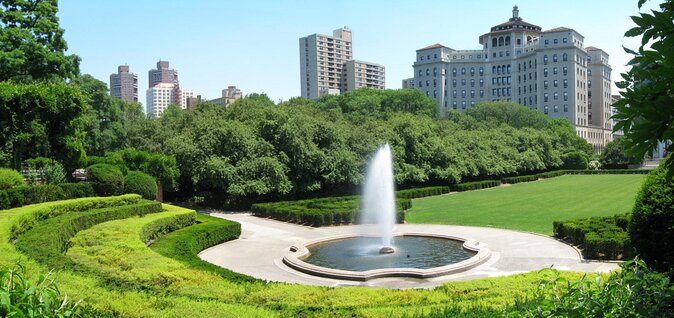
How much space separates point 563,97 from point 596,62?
20375 mm

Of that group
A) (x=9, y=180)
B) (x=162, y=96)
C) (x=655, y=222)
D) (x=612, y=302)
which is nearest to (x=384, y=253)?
(x=655, y=222)

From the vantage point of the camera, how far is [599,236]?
15.8 meters

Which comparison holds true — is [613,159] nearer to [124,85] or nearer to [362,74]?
[362,74]

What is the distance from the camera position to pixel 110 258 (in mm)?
12016

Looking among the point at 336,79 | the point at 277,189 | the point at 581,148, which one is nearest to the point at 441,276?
the point at 277,189

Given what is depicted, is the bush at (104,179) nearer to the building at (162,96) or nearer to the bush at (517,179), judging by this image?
the bush at (517,179)

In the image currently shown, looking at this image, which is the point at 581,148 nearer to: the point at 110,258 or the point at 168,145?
the point at 168,145

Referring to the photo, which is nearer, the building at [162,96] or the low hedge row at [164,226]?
the low hedge row at [164,226]

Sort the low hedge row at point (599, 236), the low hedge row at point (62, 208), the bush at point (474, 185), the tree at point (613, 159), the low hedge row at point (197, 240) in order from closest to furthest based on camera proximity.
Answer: the low hedge row at point (197, 240), the low hedge row at point (62, 208), the low hedge row at point (599, 236), the bush at point (474, 185), the tree at point (613, 159)

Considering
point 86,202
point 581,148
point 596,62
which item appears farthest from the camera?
point 596,62

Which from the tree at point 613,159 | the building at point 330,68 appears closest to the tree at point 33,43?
the tree at point 613,159

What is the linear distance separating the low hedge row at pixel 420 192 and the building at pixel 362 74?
130 metres

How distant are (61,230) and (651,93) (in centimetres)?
1486

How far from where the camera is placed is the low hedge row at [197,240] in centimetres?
1325
